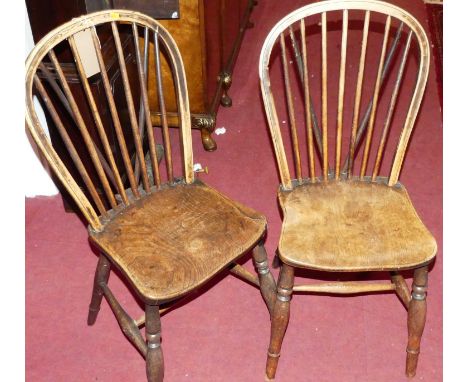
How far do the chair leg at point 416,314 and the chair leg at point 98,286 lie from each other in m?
0.94

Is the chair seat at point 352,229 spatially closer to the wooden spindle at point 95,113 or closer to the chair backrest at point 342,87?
the chair backrest at point 342,87

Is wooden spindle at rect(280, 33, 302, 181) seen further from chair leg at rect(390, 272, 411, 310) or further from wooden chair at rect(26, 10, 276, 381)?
chair leg at rect(390, 272, 411, 310)

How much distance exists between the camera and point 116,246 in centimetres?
162

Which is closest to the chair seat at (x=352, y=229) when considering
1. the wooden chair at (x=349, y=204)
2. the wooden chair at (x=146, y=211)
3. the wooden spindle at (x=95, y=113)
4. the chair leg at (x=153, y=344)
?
→ the wooden chair at (x=349, y=204)

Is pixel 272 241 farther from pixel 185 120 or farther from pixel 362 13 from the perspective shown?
pixel 362 13

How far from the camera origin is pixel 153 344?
1.61 m

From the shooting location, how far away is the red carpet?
188cm

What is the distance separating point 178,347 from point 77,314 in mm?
401

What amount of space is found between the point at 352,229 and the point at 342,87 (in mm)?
420

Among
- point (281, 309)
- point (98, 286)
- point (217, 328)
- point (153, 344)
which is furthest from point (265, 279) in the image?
point (98, 286)

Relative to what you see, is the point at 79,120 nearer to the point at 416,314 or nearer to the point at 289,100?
the point at 289,100

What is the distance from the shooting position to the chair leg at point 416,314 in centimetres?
162

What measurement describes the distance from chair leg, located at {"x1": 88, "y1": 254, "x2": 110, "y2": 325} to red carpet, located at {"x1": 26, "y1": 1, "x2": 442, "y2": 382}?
5cm
